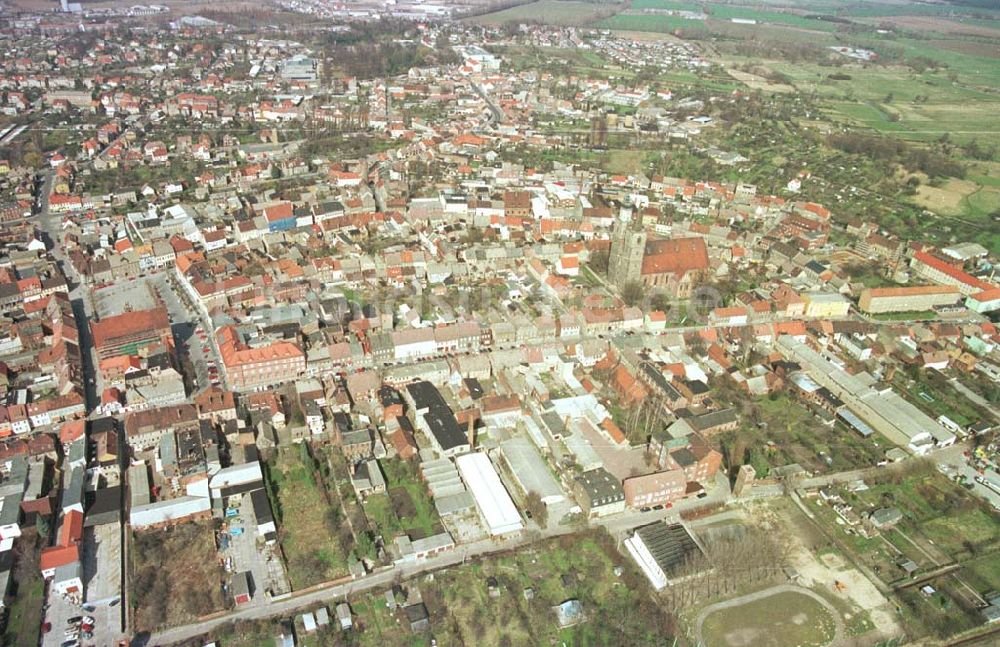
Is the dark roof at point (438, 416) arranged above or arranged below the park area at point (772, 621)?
above

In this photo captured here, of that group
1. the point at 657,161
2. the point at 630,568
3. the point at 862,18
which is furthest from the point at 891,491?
the point at 862,18

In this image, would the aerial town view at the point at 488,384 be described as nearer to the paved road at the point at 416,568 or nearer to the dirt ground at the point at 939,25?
the paved road at the point at 416,568

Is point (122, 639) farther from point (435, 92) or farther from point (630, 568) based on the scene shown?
point (435, 92)

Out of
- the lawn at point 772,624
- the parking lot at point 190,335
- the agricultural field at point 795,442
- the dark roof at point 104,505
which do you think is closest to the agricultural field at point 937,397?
the agricultural field at point 795,442

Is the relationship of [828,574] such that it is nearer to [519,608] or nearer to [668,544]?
[668,544]

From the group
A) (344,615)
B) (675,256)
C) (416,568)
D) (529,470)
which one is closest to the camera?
(344,615)

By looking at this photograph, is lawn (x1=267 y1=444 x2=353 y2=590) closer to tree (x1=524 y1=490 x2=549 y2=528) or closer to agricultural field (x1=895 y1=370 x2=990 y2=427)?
tree (x1=524 y1=490 x2=549 y2=528)

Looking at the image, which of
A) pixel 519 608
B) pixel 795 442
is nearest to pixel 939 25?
pixel 795 442
